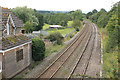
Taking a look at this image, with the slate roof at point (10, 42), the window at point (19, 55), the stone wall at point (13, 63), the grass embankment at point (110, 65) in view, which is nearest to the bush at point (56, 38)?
the grass embankment at point (110, 65)

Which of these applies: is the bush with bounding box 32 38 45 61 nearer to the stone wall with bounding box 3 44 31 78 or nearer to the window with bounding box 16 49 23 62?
the stone wall with bounding box 3 44 31 78

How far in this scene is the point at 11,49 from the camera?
478 inches

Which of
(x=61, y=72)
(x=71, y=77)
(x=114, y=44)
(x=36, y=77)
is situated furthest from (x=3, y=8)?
(x=114, y=44)

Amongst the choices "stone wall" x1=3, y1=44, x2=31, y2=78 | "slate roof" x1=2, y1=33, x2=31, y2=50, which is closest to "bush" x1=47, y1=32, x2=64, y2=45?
"stone wall" x1=3, y1=44, x2=31, y2=78

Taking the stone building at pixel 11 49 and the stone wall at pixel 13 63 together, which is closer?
the stone building at pixel 11 49

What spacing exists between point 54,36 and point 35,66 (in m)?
13.5

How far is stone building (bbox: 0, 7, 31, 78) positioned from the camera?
37.9ft

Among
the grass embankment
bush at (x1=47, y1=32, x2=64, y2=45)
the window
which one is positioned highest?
bush at (x1=47, y1=32, x2=64, y2=45)

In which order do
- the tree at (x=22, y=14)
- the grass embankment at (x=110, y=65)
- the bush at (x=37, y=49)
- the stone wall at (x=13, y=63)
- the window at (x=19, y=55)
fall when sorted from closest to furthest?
the grass embankment at (x=110, y=65)
the stone wall at (x=13, y=63)
the window at (x=19, y=55)
the bush at (x=37, y=49)
the tree at (x=22, y=14)

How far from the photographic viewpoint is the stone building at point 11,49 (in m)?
11.5

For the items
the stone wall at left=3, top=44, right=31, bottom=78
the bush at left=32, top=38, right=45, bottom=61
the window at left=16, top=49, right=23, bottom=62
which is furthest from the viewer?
the bush at left=32, top=38, right=45, bottom=61

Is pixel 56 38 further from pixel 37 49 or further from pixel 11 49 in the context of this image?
pixel 11 49

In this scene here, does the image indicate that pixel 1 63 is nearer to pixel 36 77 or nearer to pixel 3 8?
pixel 36 77

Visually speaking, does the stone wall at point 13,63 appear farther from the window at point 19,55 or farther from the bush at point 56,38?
the bush at point 56,38
